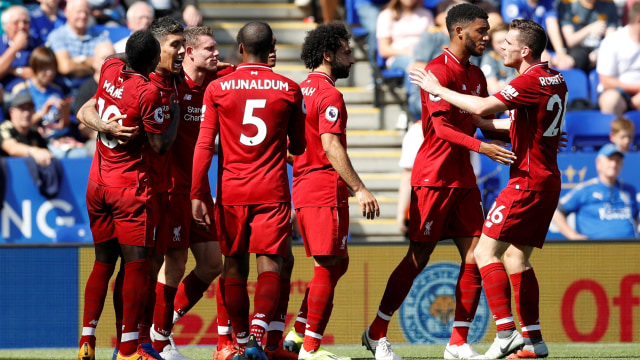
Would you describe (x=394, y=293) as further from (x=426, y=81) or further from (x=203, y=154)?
(x=203, y=154)

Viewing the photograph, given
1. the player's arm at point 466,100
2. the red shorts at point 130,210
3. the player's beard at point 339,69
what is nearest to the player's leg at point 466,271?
the player's arm at point 466,100

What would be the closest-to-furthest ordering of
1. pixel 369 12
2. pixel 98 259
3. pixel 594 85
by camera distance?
pixel 98 259 < pixel 594 85 < pixel 369 12

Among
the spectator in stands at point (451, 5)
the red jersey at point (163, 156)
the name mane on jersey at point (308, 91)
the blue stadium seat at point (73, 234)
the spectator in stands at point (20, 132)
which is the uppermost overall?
the spectator in stands at point (451, 5)

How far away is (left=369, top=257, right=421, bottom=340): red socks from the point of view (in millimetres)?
7594

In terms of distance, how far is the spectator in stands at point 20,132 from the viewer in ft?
35.8

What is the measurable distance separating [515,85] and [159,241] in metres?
2.65

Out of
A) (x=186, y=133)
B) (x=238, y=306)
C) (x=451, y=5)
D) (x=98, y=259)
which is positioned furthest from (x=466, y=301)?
(x=451, y=5)

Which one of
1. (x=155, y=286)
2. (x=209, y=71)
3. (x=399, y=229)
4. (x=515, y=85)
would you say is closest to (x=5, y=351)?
(x=155, y=286)

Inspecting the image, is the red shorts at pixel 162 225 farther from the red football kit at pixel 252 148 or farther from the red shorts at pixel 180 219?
the red shorts at pixel 180 219

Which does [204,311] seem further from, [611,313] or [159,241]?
[611,313]

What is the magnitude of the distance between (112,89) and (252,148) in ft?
3.20

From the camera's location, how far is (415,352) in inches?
340

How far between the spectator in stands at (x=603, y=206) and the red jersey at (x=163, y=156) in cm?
543

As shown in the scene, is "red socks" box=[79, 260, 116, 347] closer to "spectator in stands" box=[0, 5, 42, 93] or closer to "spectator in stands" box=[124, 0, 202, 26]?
"spectator in stands" box=[0, 5, 42, 93]
